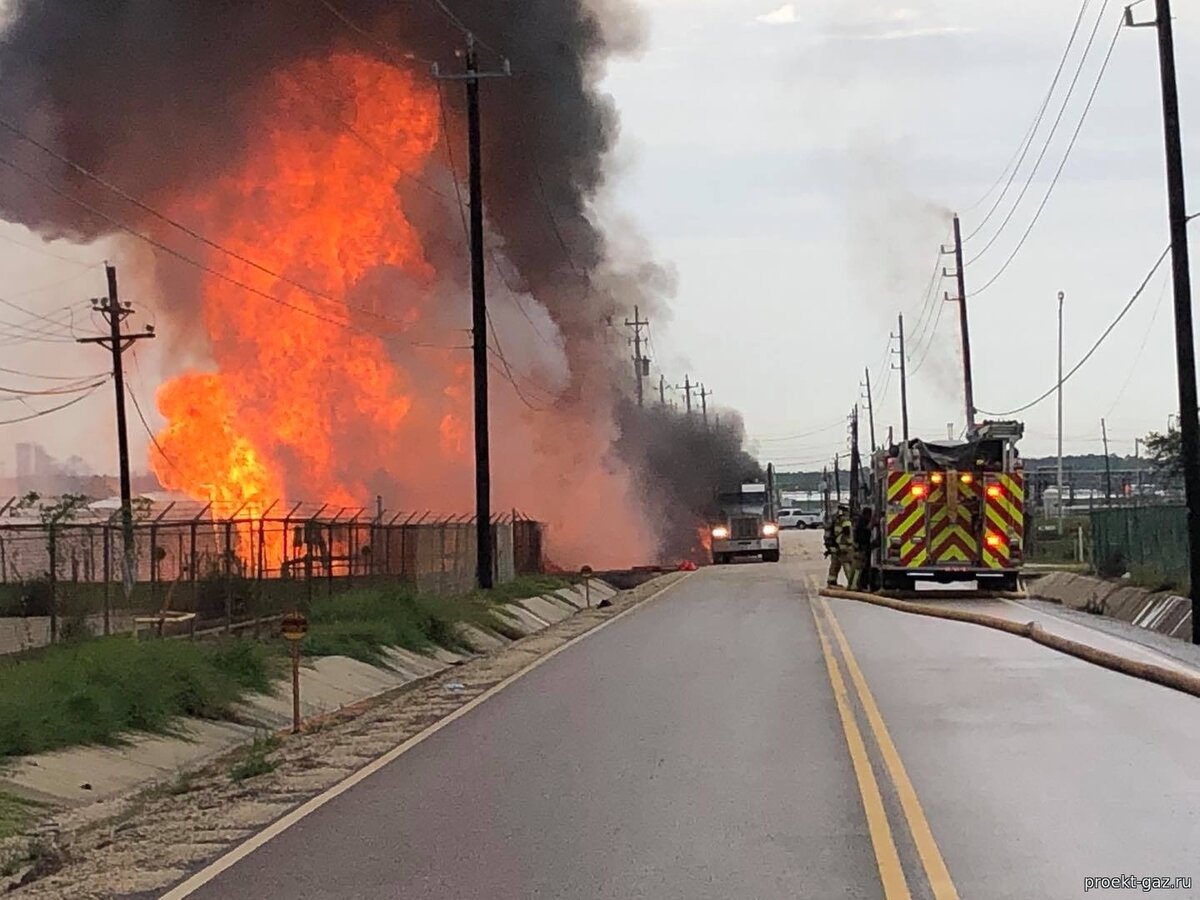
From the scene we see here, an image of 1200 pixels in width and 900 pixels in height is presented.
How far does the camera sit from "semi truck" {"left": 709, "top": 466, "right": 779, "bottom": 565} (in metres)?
64.8

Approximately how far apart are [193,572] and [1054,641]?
38.1 ft

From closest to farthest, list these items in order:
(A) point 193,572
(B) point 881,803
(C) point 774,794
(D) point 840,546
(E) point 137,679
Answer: (B) point 881,803 → (C) point 774,794 → (E) point 137,679 → (A) point 193,572 → (D) point 840,546

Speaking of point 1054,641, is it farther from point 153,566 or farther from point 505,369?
point 505,369

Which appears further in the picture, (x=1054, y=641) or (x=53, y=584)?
(x=1054, y=641)

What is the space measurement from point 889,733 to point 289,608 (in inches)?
560

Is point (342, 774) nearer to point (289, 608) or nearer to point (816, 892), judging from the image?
point (816, 892)

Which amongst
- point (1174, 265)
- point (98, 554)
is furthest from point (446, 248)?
point (1174, 265)

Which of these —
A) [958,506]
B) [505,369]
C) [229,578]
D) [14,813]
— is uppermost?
[505,369]

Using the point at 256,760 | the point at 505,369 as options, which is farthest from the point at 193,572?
the point at 505,369

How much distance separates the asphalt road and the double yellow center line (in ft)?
0.09

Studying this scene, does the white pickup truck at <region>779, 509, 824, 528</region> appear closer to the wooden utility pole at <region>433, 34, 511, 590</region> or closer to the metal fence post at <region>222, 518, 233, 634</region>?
the wooden utility pole at <region>433, 34, 511, 590</region>

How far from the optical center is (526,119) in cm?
4812

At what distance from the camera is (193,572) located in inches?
909

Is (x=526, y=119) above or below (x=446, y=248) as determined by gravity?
above
